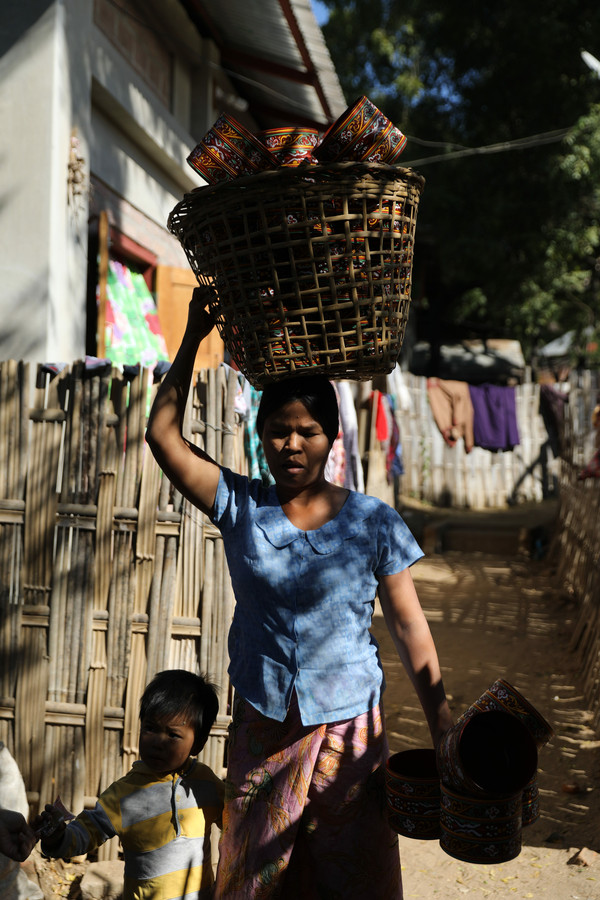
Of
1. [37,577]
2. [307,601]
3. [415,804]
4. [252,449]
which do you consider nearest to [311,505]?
[307,601]

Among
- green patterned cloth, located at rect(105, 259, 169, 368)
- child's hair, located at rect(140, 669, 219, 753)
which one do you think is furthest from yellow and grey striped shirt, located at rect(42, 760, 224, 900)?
green patterned cloth, located at rect(105, 259, 169, 368)

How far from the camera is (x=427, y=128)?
58.3ft

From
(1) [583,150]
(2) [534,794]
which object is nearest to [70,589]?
(2) [534,794]

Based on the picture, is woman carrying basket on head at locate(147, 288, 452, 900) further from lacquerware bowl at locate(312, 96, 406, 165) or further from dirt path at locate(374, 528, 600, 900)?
dirt path at locate(374, 528, 600, 900)

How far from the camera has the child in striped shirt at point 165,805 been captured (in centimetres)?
217

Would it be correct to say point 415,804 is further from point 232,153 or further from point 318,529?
point 232,153

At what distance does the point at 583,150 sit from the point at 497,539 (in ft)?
26.1

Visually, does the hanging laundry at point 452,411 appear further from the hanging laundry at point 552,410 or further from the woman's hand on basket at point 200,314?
the woman's hand on basket at point 200,314

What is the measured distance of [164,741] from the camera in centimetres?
218

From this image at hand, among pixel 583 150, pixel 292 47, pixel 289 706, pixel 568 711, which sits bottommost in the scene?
pixel 568 711

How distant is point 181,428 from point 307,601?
50cm

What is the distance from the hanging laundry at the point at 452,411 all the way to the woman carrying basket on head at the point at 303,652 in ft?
36.4

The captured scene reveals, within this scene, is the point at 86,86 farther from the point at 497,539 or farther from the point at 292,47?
the point at 497,539

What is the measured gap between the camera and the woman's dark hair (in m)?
1.87
